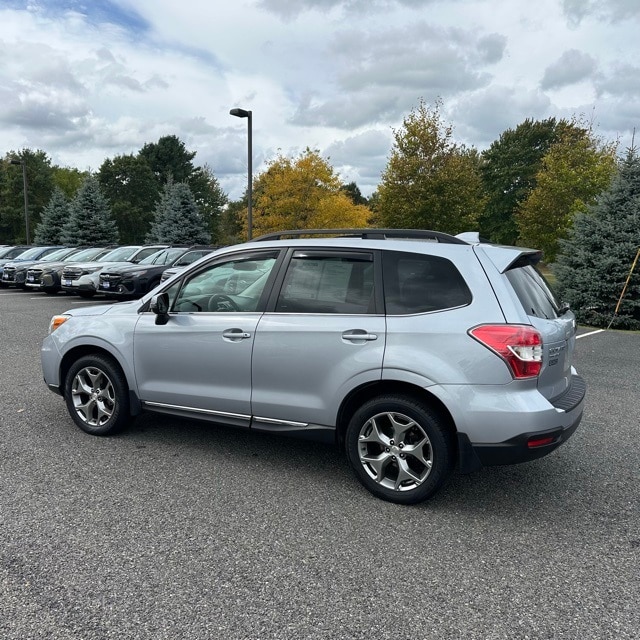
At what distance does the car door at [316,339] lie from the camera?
3521 mm

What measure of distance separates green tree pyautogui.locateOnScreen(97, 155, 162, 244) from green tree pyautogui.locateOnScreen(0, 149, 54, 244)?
7.43 m

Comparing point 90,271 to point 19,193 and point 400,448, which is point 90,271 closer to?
point 400,448

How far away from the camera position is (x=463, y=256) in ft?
11.4

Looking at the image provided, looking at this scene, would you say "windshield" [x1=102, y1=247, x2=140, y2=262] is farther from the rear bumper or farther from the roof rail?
the rear bumper

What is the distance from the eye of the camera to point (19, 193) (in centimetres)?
5741

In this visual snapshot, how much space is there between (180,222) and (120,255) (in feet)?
61.1

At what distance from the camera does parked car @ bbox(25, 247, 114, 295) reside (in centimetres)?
1722

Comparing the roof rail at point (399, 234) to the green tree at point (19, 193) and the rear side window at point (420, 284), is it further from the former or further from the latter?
the green tree at point (19, 193)

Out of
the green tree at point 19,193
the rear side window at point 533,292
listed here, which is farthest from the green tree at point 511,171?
the rear side window at point 533,292

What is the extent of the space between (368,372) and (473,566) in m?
1.23

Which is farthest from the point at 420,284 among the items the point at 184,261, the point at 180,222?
the point at 180,222

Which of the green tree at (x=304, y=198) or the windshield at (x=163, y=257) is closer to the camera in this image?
the windshield at (x=163, y=257)

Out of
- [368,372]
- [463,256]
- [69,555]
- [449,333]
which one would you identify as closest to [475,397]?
[449,333]

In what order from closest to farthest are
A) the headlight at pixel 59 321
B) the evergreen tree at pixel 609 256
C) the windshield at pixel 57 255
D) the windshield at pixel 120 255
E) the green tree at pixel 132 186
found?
the headlight at pixel 59 321 < the evergreen tree at pixel 609 256 < the windshield at pixel 120 255 < the windshield at pixel 57 255 < the green tree at pixel 132 186
